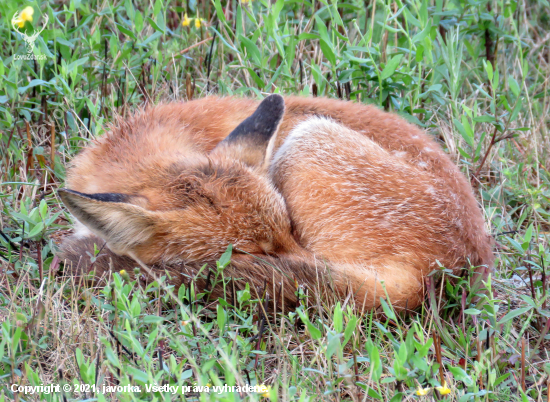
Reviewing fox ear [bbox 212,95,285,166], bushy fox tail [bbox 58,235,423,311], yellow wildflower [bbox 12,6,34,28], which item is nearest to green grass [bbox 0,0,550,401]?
bushy fox tail [bbox 58,235,423,311]

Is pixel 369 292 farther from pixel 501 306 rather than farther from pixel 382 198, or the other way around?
pixel 501 306

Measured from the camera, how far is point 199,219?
3.12 metres

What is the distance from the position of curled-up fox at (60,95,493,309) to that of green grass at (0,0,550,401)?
18 cm

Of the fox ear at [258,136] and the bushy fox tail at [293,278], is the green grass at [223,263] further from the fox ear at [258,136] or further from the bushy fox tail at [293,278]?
the fox ear at [258,136]

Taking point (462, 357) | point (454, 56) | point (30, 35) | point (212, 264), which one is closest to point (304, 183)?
point (212, 264)

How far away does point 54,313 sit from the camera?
285 centimetres

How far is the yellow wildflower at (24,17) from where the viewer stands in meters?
4.30

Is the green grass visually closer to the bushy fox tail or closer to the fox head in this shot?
the bushy fox tail

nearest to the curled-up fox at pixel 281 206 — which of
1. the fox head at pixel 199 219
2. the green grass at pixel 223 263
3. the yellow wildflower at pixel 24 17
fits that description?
the fox head at pixel 199 219

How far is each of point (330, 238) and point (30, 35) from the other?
330 centimetres

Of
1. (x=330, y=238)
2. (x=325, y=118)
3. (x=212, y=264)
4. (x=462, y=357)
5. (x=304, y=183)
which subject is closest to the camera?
(x=462, y=357)

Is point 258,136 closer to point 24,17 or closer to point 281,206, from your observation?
point 281,206

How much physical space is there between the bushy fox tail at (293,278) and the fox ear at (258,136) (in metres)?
0.74

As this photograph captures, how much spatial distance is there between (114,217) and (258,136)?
3.60 ft
